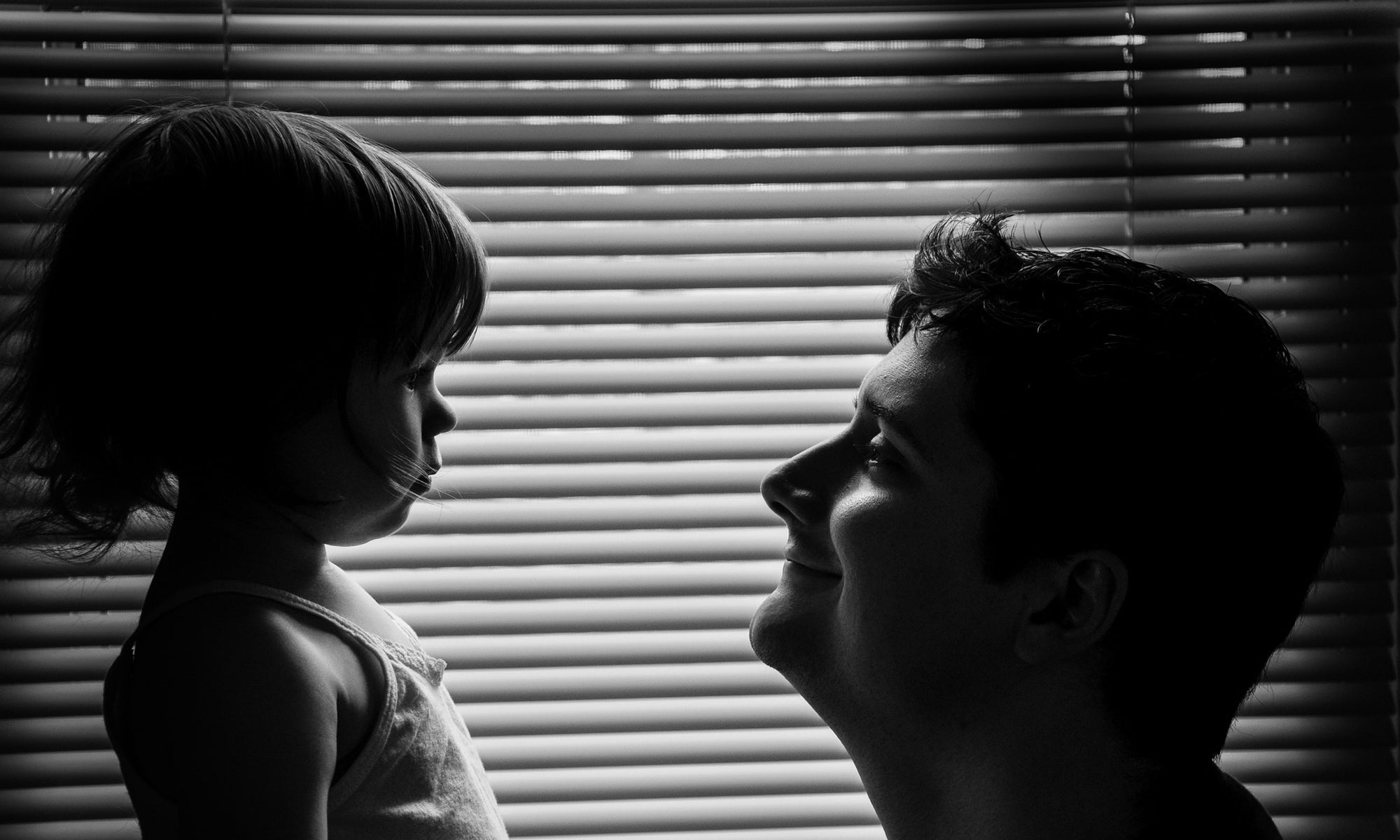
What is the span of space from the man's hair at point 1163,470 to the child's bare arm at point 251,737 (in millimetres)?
617

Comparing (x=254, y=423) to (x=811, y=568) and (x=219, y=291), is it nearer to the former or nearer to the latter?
(x=219, y=291)

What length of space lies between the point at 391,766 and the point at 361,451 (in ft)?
0.99

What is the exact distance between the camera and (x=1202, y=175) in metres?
1.41

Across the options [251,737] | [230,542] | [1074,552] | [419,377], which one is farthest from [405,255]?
[1074,552]

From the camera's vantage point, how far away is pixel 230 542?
100 centimetres

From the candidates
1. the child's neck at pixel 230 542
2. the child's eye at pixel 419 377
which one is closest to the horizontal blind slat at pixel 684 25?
the child's eye at pixel 419 377

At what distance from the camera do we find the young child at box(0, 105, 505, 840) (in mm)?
915

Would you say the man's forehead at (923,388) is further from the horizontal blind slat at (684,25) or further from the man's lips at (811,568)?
the horizontal blind slat at (684,25)

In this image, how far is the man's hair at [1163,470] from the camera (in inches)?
36.0

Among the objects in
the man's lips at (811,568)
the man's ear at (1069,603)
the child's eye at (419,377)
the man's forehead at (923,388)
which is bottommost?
the man's lips at (811,568)

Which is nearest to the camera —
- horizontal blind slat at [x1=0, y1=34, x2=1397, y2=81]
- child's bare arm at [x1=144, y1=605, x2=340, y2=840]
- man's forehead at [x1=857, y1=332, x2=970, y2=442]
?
child's bare arm at [x1=144, y1=605, x2=340, y2=840]

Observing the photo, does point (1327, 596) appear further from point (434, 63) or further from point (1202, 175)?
point (434, 63)

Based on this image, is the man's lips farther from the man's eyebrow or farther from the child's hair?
the child's hair

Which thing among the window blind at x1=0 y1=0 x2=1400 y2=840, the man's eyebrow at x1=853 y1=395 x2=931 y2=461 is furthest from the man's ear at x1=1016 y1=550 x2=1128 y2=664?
the window blind at x1=0 y1=0 x2=1400 y2=840
